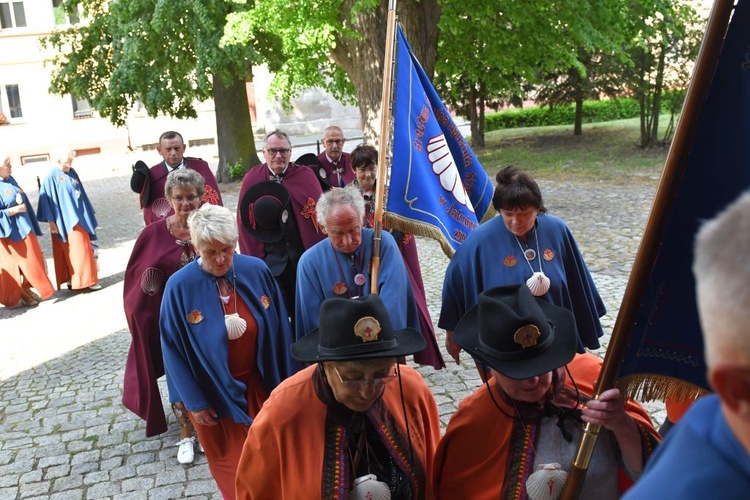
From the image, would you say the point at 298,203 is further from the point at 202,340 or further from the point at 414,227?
the point at 202,340

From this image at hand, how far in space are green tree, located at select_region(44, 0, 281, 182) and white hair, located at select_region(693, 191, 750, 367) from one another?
14.9 meters

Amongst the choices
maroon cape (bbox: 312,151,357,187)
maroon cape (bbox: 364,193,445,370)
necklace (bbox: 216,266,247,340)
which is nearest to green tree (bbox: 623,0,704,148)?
maroon cape (bbox: 312,151,357,187)

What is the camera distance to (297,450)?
3062 millimetres

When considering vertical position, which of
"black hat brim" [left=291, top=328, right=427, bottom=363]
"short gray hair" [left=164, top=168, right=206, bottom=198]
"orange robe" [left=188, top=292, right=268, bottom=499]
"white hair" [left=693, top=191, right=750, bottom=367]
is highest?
"white hair" [left=693, top=191, right=750, bottom=367]

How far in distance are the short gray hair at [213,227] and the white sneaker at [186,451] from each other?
2.18m

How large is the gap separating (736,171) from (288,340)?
3094 millimetres

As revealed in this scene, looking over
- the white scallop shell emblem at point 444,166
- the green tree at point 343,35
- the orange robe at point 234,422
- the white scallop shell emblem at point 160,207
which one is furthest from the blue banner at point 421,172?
the green tree at point 343,35

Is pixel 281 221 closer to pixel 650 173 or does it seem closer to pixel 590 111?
pixel 650 173

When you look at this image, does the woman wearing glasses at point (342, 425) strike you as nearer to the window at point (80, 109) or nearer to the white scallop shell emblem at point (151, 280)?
the white scallop shell emblem at point (151, 280)

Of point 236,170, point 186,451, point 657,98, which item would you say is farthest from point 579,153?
point 186,451

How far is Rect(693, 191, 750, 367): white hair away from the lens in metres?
1.09

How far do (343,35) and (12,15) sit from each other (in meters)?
22.8

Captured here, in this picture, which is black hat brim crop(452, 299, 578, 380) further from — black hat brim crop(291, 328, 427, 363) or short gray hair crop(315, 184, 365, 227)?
short gray hair crop(315, 184, 365, 227)

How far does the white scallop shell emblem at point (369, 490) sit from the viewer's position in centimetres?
301
